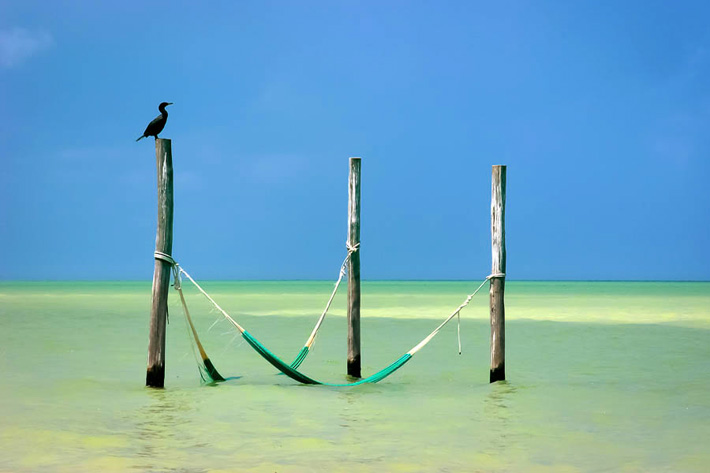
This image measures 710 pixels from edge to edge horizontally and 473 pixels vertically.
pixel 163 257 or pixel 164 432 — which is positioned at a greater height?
pixel 163 257

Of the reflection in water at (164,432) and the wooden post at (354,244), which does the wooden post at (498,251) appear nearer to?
the wooden post at (354,244)

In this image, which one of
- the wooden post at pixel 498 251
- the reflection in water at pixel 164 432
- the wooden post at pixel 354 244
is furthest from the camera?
the wooden post at pixel 354 244

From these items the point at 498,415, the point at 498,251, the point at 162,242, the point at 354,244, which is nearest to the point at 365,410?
the point at 498,415

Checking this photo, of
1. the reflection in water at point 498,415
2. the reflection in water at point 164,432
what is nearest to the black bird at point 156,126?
the reflection in water at point 164,432

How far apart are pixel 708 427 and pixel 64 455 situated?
5.79 meters

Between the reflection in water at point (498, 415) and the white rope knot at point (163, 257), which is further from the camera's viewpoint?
the white rope knot at point (163, 257)

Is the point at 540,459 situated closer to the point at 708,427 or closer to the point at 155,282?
the point at 708,427

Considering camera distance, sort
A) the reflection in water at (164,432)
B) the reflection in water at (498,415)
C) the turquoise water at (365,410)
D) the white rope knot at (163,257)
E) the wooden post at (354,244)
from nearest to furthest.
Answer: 1. the reflection in water at (164,432)
2. the turquoise water at (365,410)
3. the reflection in water at (498,415)
4. the white rope knot at (163,257)
5. the wooden post at (354,244)

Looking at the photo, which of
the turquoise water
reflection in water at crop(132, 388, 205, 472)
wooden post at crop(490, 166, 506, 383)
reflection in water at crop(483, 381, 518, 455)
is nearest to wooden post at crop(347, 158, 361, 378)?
the turquoise water

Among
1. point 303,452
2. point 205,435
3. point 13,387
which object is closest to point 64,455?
point 205,435

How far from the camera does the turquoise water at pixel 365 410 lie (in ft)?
23.3

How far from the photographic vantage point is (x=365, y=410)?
937 cm

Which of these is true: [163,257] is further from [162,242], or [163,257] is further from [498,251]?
[498,251]

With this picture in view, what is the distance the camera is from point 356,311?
11.5 metres
